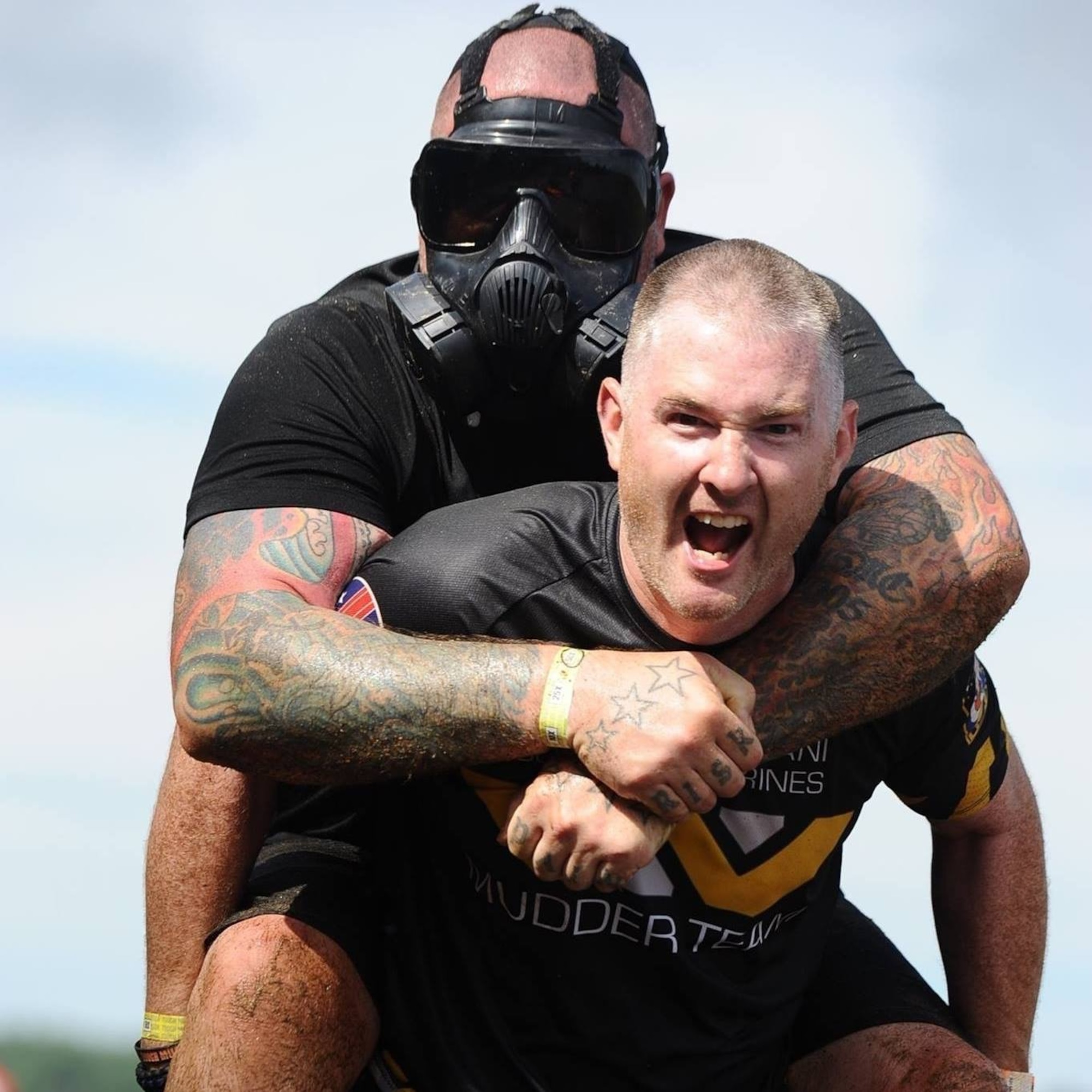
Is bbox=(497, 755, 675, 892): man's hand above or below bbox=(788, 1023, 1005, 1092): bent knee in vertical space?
above

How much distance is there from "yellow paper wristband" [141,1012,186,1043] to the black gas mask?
61.7 inches

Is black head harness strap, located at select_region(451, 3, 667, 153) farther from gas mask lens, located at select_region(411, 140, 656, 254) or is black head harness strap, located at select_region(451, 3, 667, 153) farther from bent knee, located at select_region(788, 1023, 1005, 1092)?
bent knee, located at select_region(788, 1023, 1005, 1092)

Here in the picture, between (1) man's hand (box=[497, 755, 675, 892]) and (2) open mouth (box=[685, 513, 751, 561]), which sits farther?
(2) open mouth (box=[685, 513, 751, 561])

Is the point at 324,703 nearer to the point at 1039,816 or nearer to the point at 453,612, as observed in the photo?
the point at 453,612

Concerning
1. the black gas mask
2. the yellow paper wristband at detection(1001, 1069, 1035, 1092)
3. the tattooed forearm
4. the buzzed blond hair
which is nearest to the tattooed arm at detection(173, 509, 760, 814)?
the tattooed forearm

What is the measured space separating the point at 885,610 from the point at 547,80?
1679 millimetres

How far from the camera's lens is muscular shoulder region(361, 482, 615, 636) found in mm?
3811

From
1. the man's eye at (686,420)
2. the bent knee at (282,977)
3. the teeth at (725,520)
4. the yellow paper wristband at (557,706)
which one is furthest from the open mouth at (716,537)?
the bent knee at (282,977)

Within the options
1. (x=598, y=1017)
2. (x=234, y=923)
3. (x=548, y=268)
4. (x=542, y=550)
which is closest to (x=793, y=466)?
(x=542, y=550)

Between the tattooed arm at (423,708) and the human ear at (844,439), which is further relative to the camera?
the human ear at (844,439)

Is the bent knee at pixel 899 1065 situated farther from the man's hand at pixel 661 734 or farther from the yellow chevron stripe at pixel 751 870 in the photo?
the man's hand at pixel 661 734

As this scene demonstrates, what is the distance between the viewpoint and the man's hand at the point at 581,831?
141 inches

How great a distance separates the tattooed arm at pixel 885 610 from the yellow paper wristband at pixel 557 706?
1.42 ft

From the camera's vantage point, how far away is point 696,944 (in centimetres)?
397
